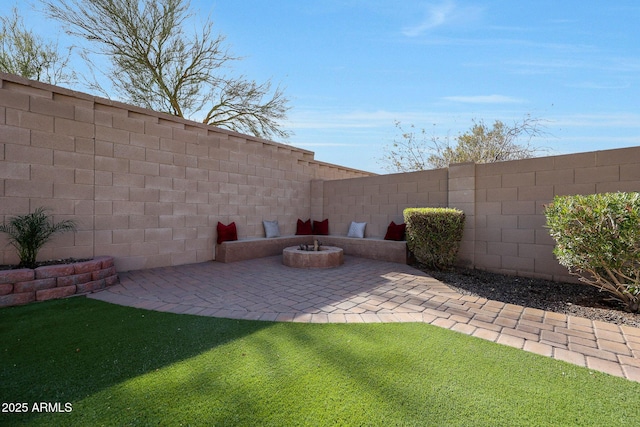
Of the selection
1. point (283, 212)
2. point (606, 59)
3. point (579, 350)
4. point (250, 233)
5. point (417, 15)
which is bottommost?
point (579, 350)

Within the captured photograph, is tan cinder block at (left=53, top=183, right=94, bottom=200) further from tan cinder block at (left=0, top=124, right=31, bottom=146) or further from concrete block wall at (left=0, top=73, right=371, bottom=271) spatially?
tan cinder block at (left=0, top=124, right=31, bottom=146)

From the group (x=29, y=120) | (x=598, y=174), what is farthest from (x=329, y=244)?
(x=29, y=120)

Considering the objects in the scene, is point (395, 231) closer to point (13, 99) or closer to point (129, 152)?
point (129, 152)

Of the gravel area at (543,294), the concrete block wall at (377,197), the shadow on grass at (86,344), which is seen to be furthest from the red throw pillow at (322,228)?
the shadow on grass at (86,344)

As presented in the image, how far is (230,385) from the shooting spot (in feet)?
6.63

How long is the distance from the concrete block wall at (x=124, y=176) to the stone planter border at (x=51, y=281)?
3.22 ft

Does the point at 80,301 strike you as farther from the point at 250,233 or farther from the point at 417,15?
the point at 417,15

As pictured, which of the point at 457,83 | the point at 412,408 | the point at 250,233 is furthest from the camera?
the point at 250,233

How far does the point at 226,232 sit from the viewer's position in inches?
279

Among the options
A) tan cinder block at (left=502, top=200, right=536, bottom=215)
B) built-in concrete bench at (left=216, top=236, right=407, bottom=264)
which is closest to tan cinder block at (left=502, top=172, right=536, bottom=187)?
tan cinder block at (left=502, top=200, right=536, bottom=215)

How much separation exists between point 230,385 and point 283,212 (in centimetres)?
714

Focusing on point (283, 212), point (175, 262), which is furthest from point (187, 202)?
point (283, 212)

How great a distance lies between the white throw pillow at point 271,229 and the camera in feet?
27.3

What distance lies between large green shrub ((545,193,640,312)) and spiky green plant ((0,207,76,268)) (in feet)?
25.9
